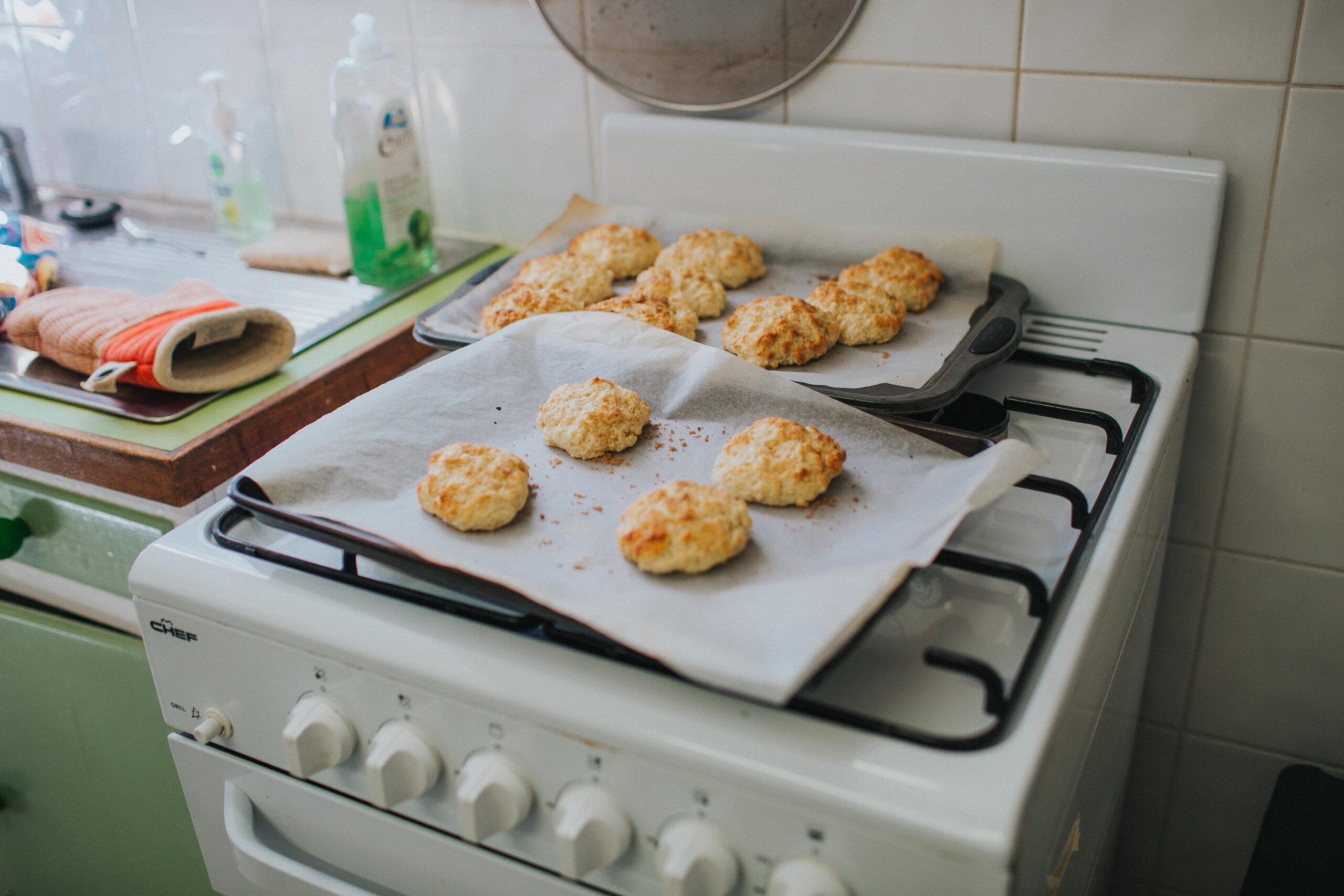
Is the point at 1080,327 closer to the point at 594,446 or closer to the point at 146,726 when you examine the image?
the point at 594,446

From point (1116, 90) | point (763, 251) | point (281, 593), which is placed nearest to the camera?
point (281, 593)

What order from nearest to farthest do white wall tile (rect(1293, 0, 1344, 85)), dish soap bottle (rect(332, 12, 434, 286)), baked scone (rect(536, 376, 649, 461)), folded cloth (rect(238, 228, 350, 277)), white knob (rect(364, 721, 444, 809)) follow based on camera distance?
1. white knob (rect(364, 721, 444, 809))
2. baked scone (rect(536, 376, 649, 461))
3. white wall tile (rect(1293, 0, 1344, 85))
4. dish soap bottle (rect(332, 12, 434, 286))
5. folded cloth (rect(238, 228, 350, 277))

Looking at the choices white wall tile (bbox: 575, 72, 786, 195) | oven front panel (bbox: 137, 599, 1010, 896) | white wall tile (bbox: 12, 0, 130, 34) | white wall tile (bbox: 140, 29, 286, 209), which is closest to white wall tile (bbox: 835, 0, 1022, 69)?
white wall tile (bbox: 575, 72, 786, 195)

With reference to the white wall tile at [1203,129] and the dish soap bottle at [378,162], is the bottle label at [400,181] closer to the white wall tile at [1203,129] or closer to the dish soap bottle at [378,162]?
the dish soap bottle at [378,162]

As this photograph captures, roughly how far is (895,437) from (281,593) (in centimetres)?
45

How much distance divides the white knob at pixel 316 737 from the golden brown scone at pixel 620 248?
0.59 m

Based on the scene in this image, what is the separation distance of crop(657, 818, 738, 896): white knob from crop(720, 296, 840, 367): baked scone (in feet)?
1.42

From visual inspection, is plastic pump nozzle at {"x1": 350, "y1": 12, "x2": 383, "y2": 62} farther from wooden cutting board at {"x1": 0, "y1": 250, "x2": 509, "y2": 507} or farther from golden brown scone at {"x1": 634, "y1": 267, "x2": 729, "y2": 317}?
golden brown scone at {"x1": 634, "y1": 267, "x2": 729, "y2": 317}

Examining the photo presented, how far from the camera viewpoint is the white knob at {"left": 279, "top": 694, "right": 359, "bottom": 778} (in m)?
0.63

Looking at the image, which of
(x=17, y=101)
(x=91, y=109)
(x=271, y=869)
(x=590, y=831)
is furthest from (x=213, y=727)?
(x=17, y=101)

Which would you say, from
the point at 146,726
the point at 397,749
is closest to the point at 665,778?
the point at 397,749

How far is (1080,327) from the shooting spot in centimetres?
103

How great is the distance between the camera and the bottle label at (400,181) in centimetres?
120

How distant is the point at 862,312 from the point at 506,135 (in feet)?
2.10
